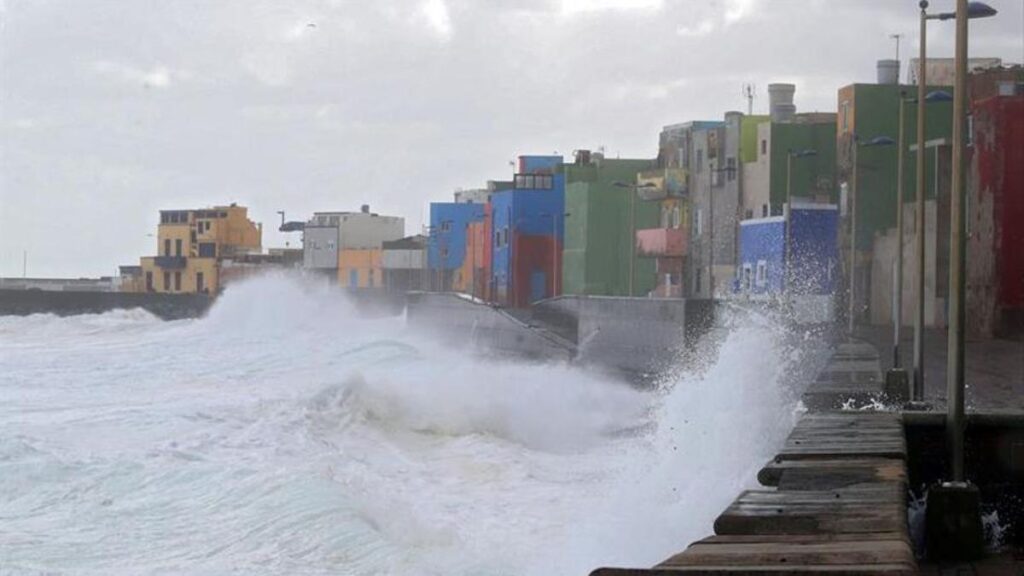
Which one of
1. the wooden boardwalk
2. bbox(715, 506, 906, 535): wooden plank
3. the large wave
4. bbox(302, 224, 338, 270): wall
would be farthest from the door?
bbox(715, 506, 906, 535): wooden plank

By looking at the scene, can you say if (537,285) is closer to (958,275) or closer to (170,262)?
(170,262)

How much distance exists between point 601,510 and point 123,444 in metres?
10.6

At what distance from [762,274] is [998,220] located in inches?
444

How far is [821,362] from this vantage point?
2322cm

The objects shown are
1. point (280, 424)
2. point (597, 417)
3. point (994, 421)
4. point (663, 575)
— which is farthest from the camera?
point (597, 417)

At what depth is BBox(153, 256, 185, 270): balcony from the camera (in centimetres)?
10920

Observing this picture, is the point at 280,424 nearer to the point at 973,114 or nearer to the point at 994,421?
the point at 994,421

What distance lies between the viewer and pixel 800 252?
50688 millimetres

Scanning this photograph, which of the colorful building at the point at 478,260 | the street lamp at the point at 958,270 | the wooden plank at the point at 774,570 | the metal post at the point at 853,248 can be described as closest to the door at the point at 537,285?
the colorful building at the point at 478,260

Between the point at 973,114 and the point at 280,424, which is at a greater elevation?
the point at 973,114

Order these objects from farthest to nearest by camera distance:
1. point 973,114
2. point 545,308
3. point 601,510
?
point 545,308
point 973,114
point 601,510

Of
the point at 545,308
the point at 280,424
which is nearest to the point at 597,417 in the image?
the point at 280,424

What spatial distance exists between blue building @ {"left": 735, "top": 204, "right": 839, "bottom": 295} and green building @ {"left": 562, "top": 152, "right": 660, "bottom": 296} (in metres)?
15.9

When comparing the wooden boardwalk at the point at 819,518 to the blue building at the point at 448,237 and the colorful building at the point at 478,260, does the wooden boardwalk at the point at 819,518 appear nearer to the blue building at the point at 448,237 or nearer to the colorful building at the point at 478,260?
the colorful building at the point at 478,260
